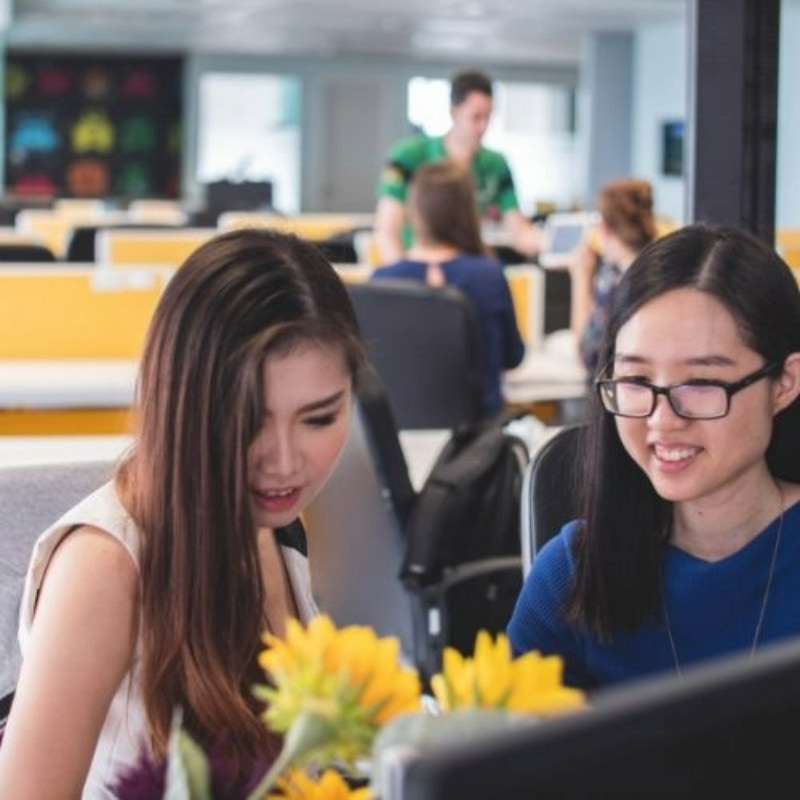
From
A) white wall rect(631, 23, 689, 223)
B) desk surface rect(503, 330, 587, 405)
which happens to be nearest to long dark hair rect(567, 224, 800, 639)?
desk surface rect(503, 330, 587, 405)

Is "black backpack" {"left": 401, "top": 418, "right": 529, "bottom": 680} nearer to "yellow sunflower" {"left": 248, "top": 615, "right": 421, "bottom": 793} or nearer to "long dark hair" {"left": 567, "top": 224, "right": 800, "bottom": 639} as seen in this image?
"long dark hair" {"left": 567, "top": 224, "right": 800, "bottom": 639}

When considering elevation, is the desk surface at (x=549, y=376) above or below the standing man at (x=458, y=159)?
below

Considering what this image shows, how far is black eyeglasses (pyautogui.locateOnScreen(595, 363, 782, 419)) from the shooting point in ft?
4.99

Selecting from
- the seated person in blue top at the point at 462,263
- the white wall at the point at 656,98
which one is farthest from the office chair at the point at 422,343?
the white wall at the point at 656,98

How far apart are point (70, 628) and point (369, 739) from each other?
672mm

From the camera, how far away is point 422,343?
4.02 metres

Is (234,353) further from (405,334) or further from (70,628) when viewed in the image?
(405,334)

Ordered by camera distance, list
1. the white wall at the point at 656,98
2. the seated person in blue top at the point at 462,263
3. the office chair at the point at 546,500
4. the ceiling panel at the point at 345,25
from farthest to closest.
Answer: the white wall at the point at 656,98
the ceiling panel at the point at 345,25
the seated person in blue top at the point at 462,263
the office chair at the point at 546,500

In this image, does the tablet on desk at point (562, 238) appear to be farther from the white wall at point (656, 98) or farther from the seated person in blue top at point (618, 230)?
the white wall at point (656, 98)

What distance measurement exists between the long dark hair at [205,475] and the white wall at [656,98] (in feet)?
52.6

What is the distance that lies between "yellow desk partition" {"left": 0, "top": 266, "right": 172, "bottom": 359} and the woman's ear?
128 inches

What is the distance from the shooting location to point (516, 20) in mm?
16984

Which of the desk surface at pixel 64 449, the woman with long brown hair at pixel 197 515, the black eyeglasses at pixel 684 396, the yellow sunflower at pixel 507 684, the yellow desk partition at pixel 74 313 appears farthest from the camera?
the yellow desk partition at pixel 74 313

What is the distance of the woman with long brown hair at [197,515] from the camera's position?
131 cm
